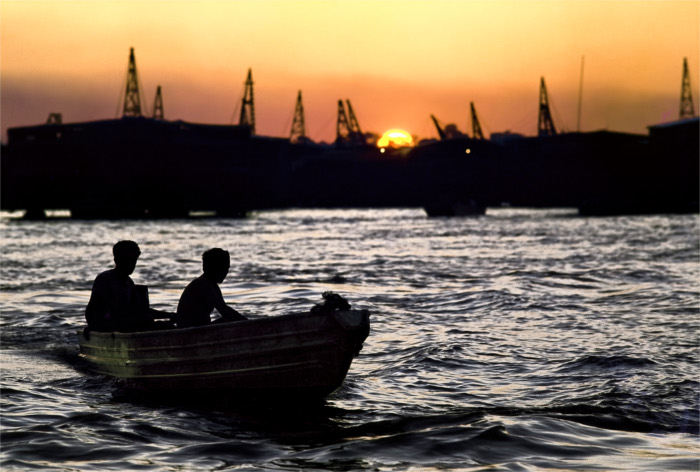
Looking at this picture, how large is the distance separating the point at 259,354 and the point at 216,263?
48.6 inches

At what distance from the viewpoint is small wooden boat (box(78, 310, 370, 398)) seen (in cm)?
1010

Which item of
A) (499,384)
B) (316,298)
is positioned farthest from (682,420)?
(316,298)

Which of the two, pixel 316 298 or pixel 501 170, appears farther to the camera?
pixel 501 170

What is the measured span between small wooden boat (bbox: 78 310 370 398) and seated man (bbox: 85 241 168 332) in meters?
0.38

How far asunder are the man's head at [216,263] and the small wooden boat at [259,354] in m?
0.68

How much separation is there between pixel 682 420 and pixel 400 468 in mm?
4133

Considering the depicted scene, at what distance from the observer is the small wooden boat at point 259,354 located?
398 inches

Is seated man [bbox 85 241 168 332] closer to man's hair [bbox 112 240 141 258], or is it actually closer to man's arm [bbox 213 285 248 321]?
man's hair [bbox 112 240 141 258]

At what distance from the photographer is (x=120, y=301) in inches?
451

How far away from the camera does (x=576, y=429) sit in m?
9.91

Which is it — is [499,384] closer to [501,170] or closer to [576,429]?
[576,429]

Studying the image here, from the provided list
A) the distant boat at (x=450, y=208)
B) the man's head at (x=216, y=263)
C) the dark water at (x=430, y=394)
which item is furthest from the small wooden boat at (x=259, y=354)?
the distant boat at (x=450, y=208)

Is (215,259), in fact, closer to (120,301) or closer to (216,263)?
(216,263)

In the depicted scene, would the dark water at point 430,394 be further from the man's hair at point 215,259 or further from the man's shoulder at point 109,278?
the man's hair at point 215,259
